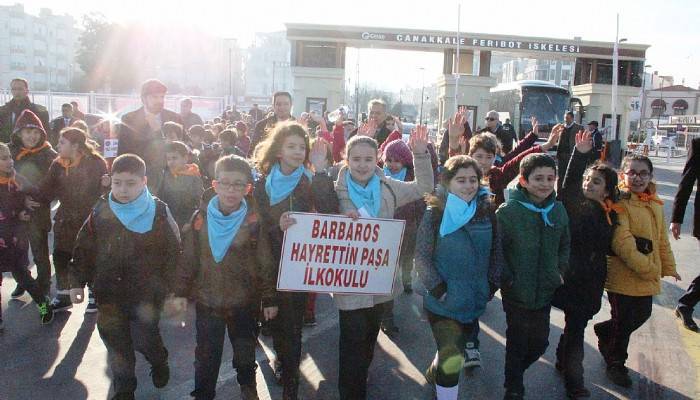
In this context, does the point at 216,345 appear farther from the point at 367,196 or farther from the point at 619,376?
the point at 619,376

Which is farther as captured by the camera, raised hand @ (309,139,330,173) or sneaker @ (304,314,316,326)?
sneaker @ (304,314,316,326)

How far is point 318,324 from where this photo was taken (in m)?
5.63

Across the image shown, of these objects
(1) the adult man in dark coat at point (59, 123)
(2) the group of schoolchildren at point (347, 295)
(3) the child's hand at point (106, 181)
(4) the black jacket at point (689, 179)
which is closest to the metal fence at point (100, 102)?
(1) the adult man in dark coat at point (59, 123)

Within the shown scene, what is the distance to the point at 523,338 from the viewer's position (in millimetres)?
3852

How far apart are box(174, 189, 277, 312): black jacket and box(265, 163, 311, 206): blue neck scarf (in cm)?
21

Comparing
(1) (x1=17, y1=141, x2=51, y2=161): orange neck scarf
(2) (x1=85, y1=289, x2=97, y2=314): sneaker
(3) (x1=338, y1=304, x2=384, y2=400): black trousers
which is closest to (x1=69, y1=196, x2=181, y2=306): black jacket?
(3) (x1=338, y1=304, x2=384, y2=400): black trousers

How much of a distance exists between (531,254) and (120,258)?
273 cm

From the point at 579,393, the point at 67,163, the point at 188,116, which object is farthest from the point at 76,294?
the point at 188,116

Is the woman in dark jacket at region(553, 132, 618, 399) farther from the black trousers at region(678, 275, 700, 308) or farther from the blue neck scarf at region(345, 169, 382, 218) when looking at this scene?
the black trousers at region(678, 275, 700, 308)

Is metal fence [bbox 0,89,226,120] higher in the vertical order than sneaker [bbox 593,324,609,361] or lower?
higher

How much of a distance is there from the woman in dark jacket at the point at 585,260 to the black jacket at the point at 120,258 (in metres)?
2.85

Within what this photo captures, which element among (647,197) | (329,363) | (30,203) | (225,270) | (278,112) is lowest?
(329,363)

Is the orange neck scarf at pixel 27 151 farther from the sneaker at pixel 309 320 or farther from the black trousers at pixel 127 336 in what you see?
the sneaker at pixel 309 320

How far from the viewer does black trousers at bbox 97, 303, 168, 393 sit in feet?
12.3
